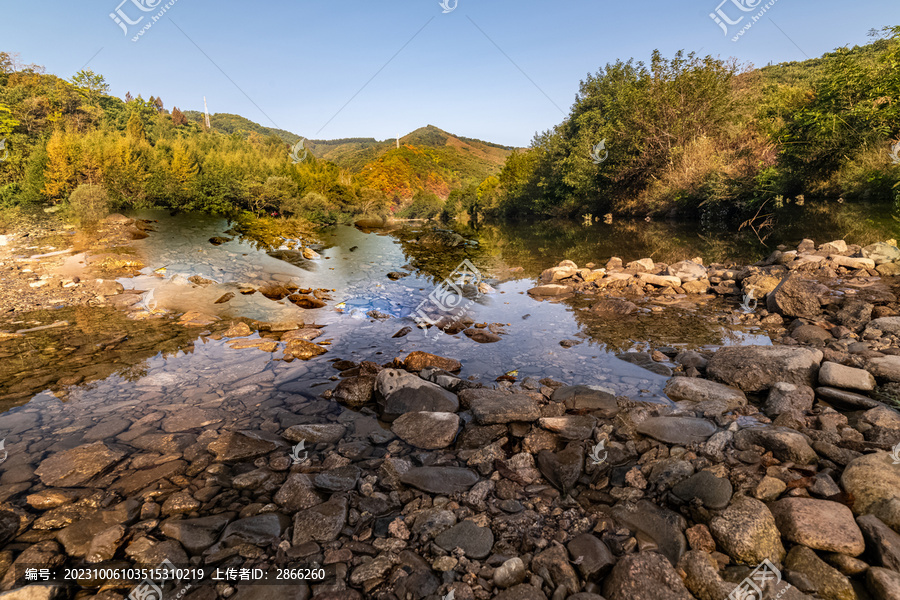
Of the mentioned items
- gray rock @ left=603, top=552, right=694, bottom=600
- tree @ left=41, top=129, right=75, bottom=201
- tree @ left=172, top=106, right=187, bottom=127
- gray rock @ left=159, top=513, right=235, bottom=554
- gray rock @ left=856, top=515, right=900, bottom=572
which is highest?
tree @ left=172, top=106, right=187, bottom=127

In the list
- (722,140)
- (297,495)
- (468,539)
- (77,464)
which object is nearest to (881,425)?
(468,539)

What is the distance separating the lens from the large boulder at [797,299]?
28.6 feet

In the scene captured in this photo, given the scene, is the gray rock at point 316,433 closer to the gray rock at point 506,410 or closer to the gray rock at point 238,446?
the gray rock at point 238,446

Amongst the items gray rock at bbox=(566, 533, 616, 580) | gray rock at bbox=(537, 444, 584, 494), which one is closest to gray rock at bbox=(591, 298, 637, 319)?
gray rock at bbox=(537, 444, 584, 494)

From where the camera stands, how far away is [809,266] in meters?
12.3

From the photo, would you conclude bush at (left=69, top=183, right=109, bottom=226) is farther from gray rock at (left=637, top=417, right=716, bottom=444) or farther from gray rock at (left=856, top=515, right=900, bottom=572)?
gray rock at (left=856, top=515, right=900, bottom=572)

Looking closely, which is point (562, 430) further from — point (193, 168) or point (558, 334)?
point (193, 168)

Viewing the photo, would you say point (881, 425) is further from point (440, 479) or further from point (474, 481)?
point (440, 479)

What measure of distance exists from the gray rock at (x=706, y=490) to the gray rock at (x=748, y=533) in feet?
0.39

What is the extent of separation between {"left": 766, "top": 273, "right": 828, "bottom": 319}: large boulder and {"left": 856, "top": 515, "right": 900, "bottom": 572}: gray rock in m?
7.29

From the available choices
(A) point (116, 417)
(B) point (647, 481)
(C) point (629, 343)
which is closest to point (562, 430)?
(B) point (647, 481)

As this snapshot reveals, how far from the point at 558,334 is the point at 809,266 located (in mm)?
9171

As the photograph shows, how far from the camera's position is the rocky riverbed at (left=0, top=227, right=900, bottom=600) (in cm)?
296

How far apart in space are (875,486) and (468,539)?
3374mm
